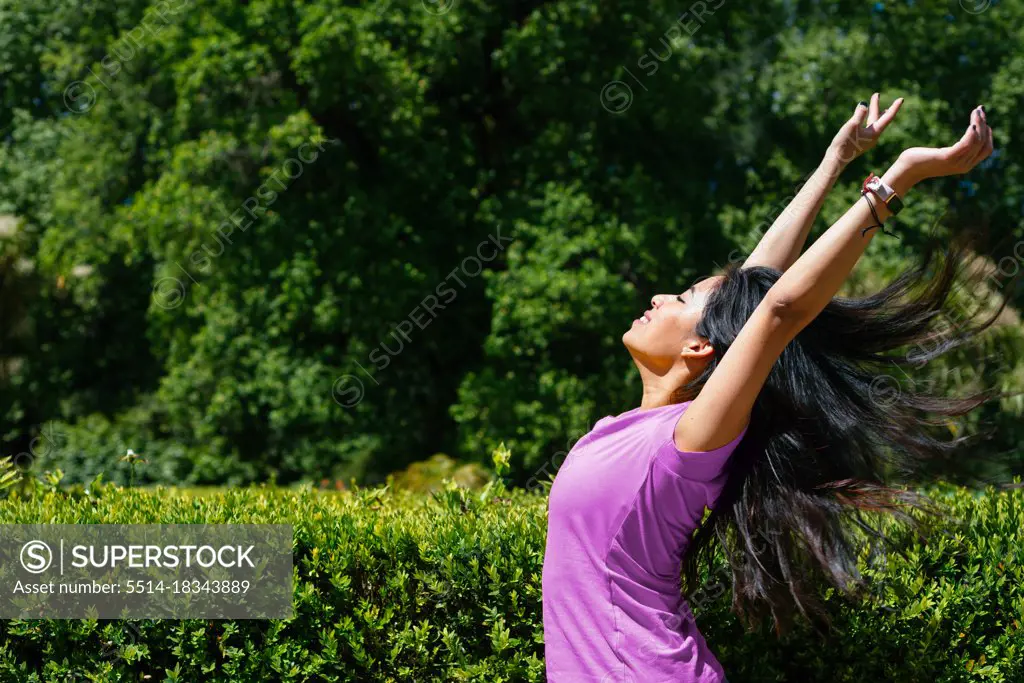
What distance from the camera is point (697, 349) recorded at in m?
2.56

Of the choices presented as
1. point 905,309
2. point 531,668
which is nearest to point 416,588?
point 531,668

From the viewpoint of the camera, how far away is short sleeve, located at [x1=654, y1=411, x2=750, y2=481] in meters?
2.26

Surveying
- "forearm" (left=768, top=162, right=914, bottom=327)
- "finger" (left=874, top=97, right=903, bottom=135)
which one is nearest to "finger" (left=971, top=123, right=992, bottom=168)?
"forearm" (left=768, top=162, right=914, bottom=327)

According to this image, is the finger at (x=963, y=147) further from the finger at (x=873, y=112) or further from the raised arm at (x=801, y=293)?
the finger at (x=873, y=112)

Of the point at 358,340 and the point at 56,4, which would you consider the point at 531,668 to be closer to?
the point at 358,340

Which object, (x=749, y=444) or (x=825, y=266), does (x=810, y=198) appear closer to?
(x=749, y=444)

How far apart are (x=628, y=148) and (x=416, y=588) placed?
1078cm

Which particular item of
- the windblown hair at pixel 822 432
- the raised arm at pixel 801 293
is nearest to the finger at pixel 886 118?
the windblown hair at pixel 822 432

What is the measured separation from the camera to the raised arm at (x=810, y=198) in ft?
9.07

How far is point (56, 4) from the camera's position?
15.9 meters

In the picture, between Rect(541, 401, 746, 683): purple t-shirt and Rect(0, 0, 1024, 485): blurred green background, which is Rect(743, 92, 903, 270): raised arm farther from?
Rect(0, 0, 1024, 485): blurred green background

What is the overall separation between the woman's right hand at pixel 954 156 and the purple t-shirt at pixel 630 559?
26.5 inches

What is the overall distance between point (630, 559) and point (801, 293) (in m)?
0.73

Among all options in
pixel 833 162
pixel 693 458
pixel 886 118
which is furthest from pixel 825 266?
pixel 833 162
